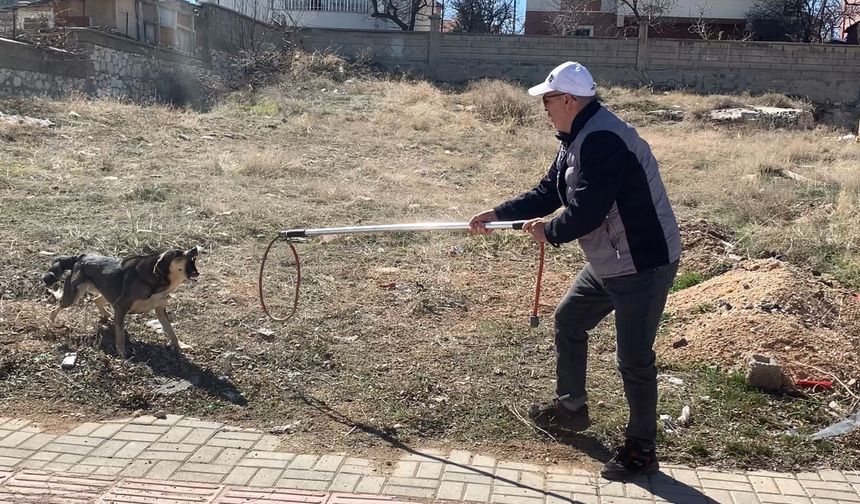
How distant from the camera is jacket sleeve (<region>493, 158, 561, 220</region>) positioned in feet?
A: 12.8

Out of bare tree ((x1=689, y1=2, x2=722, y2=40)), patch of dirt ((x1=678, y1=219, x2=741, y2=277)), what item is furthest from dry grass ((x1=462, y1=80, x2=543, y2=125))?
bare tree ((x1=689, y1=2, x2=722, y2=40))

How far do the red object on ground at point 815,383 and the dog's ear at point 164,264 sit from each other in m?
3.87

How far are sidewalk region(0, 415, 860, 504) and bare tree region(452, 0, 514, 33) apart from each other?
102 feet

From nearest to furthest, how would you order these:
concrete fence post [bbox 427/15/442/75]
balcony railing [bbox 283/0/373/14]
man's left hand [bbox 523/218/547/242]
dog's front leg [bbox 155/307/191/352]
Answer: man's left hand [bbox 523/218/547/242] → dog's front leg [bbox 155/307/191/352] → concrete fence post [bbox 427/15/442/75] → balcony railing [bbox 283/0/373/14]

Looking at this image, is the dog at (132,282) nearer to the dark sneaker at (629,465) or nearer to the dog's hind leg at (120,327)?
the dog's hind leg at (120,327)

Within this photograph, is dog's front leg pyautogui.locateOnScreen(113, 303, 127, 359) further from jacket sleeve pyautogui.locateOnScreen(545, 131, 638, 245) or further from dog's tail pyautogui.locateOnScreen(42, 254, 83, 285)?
jacket sleeve pyautogui.locateOnScreen(545, 131, 638, 245)

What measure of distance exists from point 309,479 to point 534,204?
68.7 inches

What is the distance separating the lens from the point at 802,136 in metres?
17.4

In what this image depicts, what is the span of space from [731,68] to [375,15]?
15705 millimetres

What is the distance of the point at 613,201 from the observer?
3.29m

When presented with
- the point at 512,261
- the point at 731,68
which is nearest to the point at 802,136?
the point at 731,68

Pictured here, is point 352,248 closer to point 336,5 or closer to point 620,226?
point 620,226

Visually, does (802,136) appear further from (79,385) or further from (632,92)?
(79,385)

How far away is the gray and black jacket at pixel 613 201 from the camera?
325 centimetres
